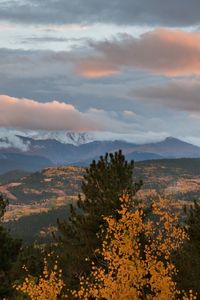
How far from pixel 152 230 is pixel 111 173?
57.3 feet

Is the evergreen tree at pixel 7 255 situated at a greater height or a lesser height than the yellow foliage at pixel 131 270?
lesser

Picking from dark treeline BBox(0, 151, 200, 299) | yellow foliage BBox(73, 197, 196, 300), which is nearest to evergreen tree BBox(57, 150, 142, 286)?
dark treeline BBox(0, 151, 200, 299)

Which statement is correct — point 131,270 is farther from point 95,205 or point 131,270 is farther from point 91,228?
point 95,205

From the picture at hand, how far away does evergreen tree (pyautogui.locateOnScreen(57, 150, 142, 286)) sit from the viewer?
142 ft

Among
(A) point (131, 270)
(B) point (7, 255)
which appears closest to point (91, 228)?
(B) point (7, 255)

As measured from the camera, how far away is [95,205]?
4478 cm

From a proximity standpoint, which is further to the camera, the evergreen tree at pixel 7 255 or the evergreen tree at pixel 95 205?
the evergreen tree at pixel 95 205

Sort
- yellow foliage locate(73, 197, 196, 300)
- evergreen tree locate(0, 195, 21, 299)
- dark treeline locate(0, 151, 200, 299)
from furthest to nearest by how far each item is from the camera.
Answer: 1. dark treeline locate(0, 151, 200, 299)
2. evergreen tree locate(0, 195, 21, 299)
3. yellow foliage locate(73, 197, 196, 300)

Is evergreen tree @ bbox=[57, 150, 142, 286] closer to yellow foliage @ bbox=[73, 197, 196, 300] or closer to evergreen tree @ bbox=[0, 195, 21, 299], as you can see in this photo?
evergreen tree @ bbox=[0, 195, 21, 299]

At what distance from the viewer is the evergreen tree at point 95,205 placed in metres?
43.4

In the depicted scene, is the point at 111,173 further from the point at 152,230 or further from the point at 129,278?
the point at 129,278

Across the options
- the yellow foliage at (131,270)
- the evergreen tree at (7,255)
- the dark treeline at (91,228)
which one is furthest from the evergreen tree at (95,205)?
the yellow foliage at (131,270)

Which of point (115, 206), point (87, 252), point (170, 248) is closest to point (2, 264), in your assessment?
point (87, 252)

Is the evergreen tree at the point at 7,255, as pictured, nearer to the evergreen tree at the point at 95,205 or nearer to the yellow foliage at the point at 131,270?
the evergreen tree at the point at 95,205
